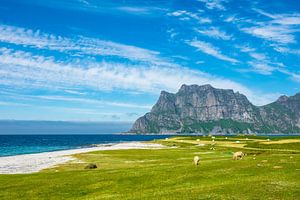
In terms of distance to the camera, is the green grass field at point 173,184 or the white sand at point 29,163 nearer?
the green grass field at point 173,184

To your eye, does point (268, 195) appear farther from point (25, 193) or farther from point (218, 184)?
point (25, 193)

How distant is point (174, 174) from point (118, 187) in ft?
23.4

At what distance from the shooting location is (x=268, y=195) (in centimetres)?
2833

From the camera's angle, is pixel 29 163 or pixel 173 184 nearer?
pixel 173 184

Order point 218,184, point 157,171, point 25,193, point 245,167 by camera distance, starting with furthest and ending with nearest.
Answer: point 157,171
point 245,167
point 25,193
point 218,184

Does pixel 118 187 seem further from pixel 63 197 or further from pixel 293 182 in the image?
pixel 293 182

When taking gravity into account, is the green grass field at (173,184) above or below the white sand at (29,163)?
above

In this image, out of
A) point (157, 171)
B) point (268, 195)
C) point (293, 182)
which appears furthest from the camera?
point (157, 171)

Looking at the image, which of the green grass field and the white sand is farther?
the white sand

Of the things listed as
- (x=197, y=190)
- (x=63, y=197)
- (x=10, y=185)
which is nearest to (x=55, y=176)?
(x=10, y=185)

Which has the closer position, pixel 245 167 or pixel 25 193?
pixel 25 193

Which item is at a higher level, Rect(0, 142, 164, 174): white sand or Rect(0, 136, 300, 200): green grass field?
Rect(0, 136, 300, 200): green grass field

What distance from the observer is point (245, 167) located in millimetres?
42688

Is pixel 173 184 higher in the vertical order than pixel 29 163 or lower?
higher
